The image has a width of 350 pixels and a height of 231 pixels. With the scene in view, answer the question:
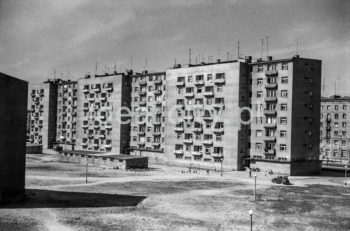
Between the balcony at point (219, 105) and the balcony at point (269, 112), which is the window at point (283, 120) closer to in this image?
the balcony at point (269, 112)

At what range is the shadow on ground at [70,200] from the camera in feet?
159

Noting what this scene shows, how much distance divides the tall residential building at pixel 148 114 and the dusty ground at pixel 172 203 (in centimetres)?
3121

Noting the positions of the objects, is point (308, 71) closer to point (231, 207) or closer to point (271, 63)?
point (271, 63)

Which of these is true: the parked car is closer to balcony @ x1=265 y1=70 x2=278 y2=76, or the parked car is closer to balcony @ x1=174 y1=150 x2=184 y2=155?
balcony @ x1=265 y1=70 x2=278 y2=76

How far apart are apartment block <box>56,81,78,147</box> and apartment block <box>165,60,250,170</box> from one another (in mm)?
47961

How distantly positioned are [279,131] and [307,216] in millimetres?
41263

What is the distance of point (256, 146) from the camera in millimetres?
89875

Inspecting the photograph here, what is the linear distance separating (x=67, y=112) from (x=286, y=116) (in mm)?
84112

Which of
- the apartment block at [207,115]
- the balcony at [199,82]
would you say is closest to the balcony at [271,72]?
the apartment block at [207,115]

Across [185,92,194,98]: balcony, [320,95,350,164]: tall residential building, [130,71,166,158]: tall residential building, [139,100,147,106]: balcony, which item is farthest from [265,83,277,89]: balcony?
[320,95,350,164]: tall residential building

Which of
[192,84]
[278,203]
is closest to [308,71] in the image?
[192,84]

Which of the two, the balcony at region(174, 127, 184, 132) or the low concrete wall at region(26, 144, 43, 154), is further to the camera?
the low concrete wall at region(26, 144, 43, 154)

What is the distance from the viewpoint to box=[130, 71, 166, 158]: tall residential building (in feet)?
366

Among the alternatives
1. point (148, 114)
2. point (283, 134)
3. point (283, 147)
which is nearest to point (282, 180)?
point (283, 147)
